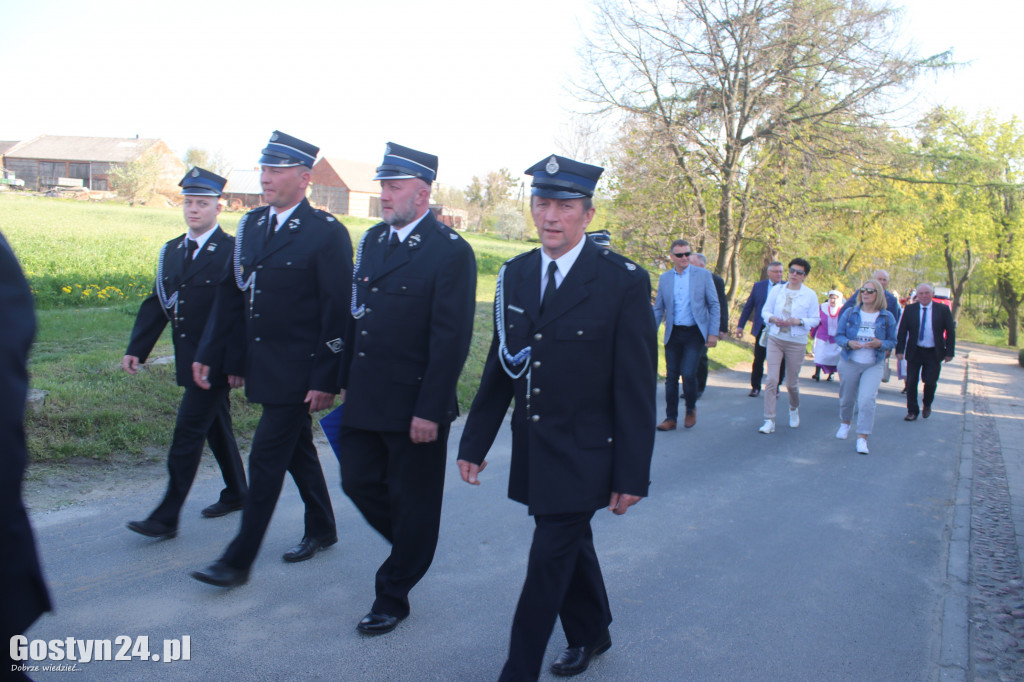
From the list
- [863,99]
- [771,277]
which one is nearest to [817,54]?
[863,99]

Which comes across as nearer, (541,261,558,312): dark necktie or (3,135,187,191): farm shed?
(541,261,558,312): dark necktie

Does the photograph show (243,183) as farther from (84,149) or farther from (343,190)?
(84,149)

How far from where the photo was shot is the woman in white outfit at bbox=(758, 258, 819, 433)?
31.1 feet

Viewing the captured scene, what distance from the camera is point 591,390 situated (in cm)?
314

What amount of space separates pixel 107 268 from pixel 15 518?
15.7 meters

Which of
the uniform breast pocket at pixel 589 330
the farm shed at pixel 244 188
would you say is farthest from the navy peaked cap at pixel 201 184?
the farm shed at pixel 244 188

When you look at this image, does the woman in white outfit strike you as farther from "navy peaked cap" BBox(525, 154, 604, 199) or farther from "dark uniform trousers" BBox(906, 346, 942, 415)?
"navy peaked cap" BBox(525, 154, 604, 199)

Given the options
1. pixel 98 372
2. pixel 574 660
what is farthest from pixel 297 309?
pixel 98 372

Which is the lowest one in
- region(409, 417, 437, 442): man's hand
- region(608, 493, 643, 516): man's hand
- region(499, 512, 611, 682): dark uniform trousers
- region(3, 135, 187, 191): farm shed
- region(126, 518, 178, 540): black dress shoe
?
region(126, 518, 178, 540): black dress shoe

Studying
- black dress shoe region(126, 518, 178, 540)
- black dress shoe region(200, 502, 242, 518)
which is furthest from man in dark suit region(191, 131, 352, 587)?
black dress shoe region(200, 502, 242, 518)

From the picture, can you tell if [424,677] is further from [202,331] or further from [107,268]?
[107,268]

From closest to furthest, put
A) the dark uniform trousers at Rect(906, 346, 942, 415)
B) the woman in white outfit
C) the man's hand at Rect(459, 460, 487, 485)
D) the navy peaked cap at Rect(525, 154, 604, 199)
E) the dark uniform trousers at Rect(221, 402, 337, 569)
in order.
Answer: the navy peaked cap at Rect(525, 154, 604, 199), the man's hand at Rect(459, 460, 487, 485), the dark uniform trousers at Rect(221, 402, 337, 569), the woman in white outfit, the dark uniform trousers at Rect(906, 346, 942, 415)

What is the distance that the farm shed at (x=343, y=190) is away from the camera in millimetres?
81625

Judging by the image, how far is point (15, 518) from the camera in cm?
177
